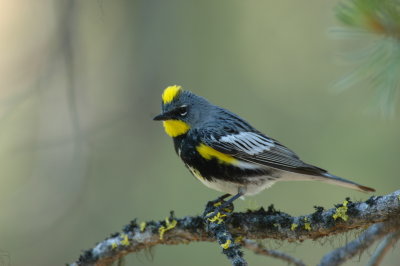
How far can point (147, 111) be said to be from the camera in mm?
5715

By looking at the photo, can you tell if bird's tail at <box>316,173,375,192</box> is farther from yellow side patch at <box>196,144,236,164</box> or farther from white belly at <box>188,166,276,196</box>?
yellow side patch at <box>196,144,236,164</box>

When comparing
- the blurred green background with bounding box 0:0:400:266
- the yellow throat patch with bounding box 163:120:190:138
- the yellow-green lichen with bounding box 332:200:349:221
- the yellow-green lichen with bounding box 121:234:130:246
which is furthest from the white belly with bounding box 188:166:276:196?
the yellow-green lichen with bounding box 332:200:349:221

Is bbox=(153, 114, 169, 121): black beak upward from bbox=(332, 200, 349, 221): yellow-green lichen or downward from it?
upward

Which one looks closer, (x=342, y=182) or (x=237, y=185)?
(x=342, y=182)

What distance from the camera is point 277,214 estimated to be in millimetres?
3008

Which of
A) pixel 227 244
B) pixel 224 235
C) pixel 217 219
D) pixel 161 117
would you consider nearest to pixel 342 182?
pixel 217 219

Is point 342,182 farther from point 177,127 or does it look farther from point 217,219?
point 177,127

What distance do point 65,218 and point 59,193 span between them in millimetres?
394

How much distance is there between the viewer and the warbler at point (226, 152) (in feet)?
12.1

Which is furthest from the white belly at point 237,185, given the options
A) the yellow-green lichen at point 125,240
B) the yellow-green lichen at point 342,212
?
the yellow-green lichen at point 342,212

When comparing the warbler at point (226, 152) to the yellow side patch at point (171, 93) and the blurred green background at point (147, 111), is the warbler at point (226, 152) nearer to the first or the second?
the yellow side patch at point (171, 93)

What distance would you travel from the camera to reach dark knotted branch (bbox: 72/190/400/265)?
2.51 metres

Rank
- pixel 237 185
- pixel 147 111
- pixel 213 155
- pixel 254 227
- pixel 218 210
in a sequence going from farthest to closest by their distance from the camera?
pixel 147 111 → pixel 213 155 → pixel 237 185 → pixel 218 210 → pixel 254 227

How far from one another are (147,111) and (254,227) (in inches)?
113
